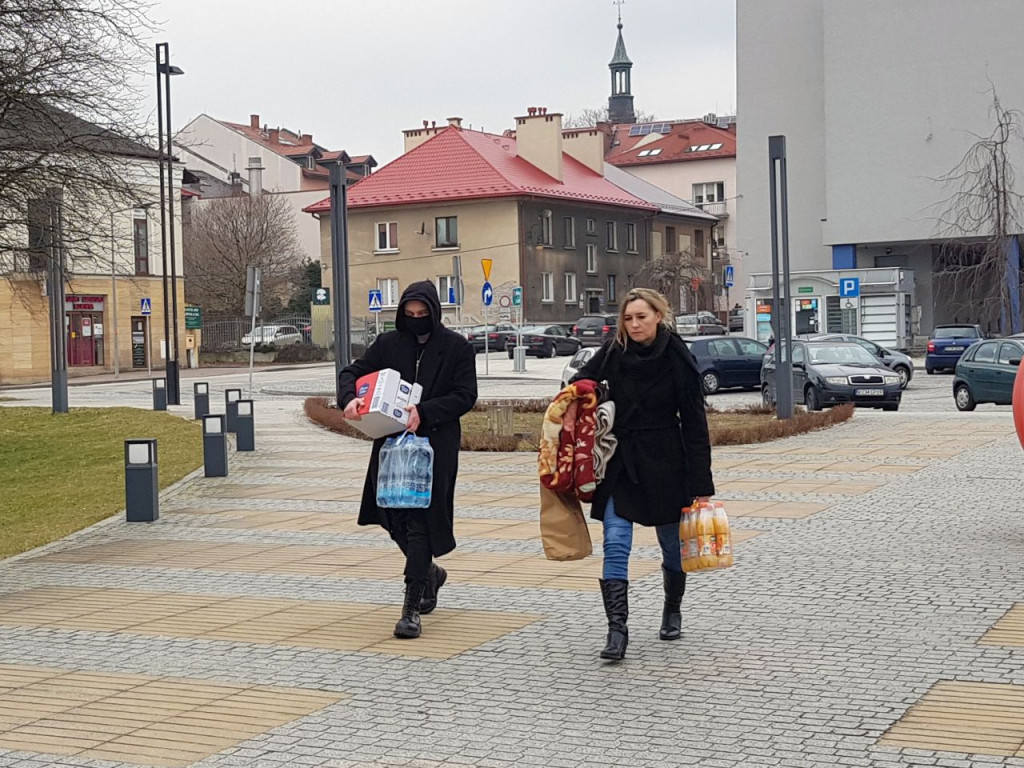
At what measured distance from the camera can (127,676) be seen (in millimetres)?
7027

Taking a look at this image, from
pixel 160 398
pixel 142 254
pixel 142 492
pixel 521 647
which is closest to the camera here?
pixel 521 647

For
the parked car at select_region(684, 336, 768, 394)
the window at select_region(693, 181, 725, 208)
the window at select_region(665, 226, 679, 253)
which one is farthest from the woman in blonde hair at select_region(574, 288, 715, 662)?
the window at select_region(693, 181, 725, 208)

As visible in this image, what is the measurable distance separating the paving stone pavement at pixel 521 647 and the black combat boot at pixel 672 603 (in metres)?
0.09

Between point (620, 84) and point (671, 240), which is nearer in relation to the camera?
point (671, 240)

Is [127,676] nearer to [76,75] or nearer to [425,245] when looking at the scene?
[76,75]

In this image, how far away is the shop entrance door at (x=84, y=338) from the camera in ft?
178

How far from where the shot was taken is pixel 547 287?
70.7 metres

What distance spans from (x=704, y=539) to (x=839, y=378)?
20756 millimetres

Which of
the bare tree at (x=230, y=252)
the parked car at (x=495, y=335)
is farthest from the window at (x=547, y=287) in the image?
the bare tree at (x=230, y=252)

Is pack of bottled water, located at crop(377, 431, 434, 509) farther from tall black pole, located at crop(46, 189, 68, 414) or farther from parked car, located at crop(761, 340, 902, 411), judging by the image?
parked car, located at crop(761, 340, 902, 411)

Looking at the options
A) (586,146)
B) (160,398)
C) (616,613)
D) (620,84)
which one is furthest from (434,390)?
(620,84)

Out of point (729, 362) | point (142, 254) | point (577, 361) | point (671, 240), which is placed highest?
point (671, 240)

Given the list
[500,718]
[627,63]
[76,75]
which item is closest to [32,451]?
[76,75]

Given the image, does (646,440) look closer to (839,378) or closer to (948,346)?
(839,378)
